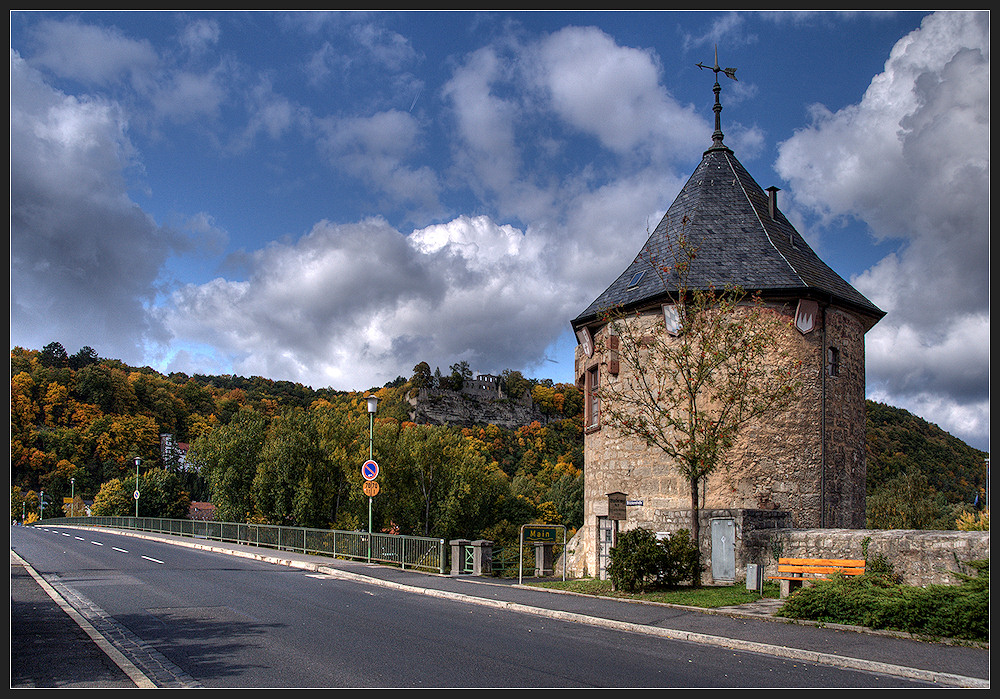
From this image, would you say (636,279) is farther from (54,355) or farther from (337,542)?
(54,355)

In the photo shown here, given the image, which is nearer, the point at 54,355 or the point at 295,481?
the point at 295,481

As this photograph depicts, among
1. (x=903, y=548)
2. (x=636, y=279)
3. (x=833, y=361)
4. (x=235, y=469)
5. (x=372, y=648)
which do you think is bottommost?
(x=235, y=469)

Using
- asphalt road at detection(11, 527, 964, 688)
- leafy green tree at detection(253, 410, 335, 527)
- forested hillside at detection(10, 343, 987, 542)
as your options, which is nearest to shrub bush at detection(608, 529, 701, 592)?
asphalt road at detection(11, 527, 964, 688)

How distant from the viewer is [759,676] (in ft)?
24.3

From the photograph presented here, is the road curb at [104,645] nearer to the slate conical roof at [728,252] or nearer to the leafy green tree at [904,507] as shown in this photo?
the slate conical roof at [728,252]

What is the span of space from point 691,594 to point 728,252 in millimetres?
9899

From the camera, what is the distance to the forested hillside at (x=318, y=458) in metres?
37.7

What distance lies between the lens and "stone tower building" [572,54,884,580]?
1814cm

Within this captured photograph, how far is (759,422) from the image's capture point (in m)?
18.3

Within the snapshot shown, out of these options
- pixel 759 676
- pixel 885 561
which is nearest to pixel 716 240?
pixel 885 561

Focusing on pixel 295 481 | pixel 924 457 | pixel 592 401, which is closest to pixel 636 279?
pixel 592 401

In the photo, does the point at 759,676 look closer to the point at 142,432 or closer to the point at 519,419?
the point at 142,432

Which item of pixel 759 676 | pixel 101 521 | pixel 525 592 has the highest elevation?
pixel 759 676

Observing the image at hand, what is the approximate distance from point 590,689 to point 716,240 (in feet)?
52.5
